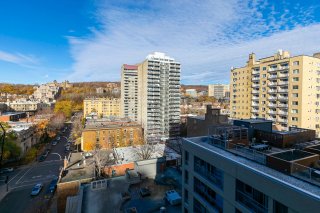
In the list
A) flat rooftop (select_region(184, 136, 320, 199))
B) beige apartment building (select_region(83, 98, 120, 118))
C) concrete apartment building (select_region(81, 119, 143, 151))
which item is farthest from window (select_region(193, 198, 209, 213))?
beige apartment building (select_region(83, 98, 120, 118))

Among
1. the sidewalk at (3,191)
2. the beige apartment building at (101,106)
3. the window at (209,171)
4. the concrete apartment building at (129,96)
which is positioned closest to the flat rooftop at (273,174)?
the window at (209,171)

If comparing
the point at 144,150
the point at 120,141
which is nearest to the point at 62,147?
the point at 120,141

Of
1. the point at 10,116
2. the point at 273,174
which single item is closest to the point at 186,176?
the point at 273,174

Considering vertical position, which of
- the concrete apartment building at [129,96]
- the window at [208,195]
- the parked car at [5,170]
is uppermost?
the concrete apartment building at [129,96]

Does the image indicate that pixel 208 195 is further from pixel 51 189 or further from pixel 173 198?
pixel 51 189

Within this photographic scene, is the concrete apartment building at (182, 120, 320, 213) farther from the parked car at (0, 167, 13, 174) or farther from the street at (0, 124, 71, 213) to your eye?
the parked car at (0, 167, 13, 174)

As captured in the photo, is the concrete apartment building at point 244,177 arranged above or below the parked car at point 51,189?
above

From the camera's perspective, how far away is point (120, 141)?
4728 cm

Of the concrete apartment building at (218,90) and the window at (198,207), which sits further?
the concrete apartment building at (218,90)

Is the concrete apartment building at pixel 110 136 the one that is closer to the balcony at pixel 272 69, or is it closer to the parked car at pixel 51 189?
the parked car at pixel 51 189

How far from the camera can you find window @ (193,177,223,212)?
396 inches

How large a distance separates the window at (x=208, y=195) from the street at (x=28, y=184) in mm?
22749

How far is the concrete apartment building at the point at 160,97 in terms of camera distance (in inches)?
2156

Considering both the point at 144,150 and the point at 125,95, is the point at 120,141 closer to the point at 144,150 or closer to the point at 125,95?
the point at 144,150
